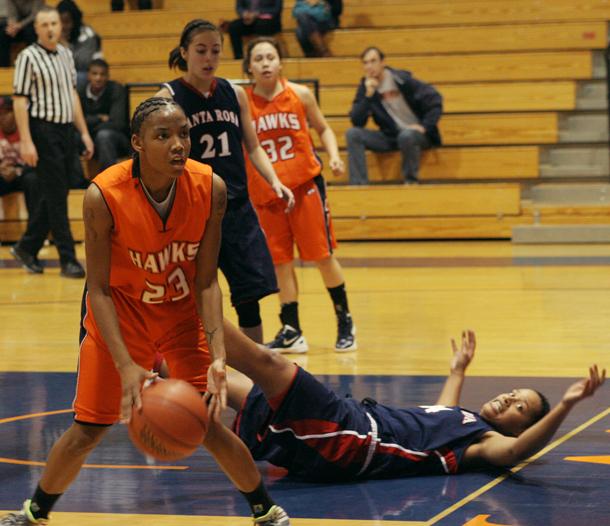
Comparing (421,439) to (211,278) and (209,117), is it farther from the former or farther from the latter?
(209,117)

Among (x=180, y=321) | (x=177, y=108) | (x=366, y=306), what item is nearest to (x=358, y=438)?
(x=180, y=321)

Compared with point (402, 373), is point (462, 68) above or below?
above

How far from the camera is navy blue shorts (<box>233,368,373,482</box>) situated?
431 centimetres

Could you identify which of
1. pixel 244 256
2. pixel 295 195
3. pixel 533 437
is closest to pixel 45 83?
pixel 295 195

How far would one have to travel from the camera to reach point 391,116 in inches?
497

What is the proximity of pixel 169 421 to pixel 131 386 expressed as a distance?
0.19m

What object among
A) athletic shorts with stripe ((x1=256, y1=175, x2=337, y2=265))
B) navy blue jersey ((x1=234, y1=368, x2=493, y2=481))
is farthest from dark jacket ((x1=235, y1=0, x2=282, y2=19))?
navy blue jersey ((x1=234, y1=368, x2=493, y2=481))

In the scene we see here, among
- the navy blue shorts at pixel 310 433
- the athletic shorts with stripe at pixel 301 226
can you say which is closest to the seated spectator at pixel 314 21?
the athletic shorts with stripe at pixel 301 226

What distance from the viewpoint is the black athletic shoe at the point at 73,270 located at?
10.1m

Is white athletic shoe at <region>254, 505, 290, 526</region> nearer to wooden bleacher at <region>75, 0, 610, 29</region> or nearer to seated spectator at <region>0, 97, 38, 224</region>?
seated spectator at <region>0, 97, 38, 224</region>

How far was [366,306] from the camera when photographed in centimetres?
851

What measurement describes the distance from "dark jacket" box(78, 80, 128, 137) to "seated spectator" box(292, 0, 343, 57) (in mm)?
2123

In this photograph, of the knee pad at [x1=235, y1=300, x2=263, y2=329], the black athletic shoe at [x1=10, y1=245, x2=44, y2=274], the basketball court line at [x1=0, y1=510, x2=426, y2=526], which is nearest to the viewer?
the basketball court line at [x1=0, y1=510, x2=426, y2=526]

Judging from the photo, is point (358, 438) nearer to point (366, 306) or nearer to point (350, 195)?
point (366, 306)
